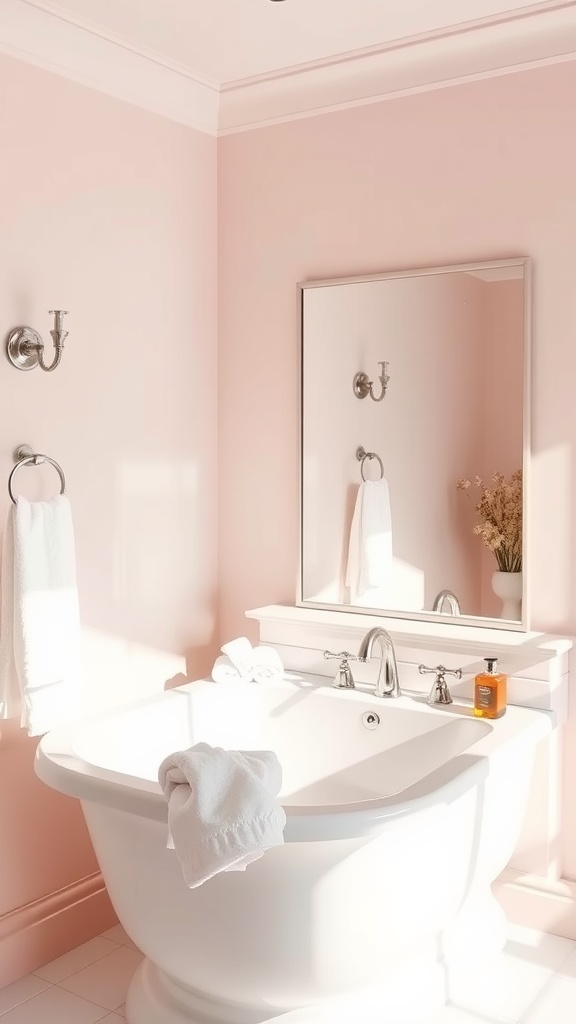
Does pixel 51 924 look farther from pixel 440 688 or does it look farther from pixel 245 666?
pixel 440 688

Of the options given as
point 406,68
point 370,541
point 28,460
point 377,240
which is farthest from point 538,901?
point 406,68

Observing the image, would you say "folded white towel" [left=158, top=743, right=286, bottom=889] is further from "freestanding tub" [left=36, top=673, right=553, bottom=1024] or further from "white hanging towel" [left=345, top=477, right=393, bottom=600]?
"white hanging towel" [left=345, top=477, right=393, bottom=600]

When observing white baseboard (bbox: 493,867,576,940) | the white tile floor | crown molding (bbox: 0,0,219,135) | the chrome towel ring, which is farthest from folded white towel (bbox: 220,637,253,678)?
crown molding (bbox: 0,0,219,135)

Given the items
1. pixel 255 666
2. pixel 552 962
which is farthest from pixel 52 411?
pixel 552 962

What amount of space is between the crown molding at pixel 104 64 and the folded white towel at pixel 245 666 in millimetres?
1629

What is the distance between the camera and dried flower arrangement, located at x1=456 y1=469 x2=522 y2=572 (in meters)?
2.68

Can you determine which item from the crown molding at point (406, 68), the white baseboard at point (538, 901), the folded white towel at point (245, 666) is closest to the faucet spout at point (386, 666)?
the folded white towel at point (245, 666)

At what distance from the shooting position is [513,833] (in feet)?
8.06

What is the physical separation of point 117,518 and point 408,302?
1.05 metres

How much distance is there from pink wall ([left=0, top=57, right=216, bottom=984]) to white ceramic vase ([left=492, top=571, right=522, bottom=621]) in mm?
991

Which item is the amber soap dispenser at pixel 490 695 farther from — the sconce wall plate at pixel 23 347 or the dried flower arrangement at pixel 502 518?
the sconce wall plate at pixel 23 347

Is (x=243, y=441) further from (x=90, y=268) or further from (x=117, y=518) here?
(x=90, y=268)

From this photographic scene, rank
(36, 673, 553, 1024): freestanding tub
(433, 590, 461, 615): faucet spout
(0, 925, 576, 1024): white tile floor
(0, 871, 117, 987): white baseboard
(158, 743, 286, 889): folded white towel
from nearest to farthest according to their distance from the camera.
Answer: (158, 743, 286, 889): folded white towel < (36, 673, 553, 1024): freestanding tub < (0, 925, 576, 1024): white tile floor < (0, 871, 117, 987): white baseboard < (433, 590, 461, 615): faucet spout

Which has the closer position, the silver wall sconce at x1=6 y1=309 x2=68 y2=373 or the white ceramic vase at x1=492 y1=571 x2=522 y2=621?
the silver wall sconce at x1=6 y1=309 x2=68 y2=373
